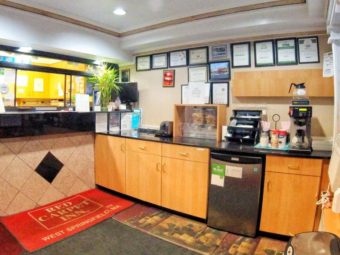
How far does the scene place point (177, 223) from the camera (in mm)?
2654

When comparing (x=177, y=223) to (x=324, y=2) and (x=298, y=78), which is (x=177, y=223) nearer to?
(x=298, y=78)

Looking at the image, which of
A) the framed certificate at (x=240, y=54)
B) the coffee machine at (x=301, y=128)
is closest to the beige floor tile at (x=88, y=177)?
the framed certificate at (x=240, y=54)

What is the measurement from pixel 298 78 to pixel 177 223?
2.10 metres

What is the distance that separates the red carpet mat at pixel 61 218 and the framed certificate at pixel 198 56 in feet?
7.06

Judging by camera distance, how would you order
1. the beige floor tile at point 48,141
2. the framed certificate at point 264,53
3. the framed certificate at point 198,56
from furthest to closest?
1. the framed certificate at point 198,56
2. the beige floor tile at point 48,141
3. the framed certificate at point 264,53

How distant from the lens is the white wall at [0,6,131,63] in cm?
265

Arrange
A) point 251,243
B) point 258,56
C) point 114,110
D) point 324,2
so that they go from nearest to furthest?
point 324,2
point 251,243
point 258,56
point 114,110

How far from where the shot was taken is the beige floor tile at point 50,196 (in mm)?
3066

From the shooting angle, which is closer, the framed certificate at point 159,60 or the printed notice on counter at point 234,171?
the printed notice on counter at point 234,171

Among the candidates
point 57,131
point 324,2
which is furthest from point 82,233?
point 324,2

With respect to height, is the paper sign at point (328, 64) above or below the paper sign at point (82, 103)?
above

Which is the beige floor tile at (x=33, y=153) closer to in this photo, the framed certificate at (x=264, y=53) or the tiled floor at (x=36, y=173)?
the tiled floor at (x=36, y=173)

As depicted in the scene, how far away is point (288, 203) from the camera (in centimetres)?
224

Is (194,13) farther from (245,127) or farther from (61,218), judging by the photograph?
(61,218)
